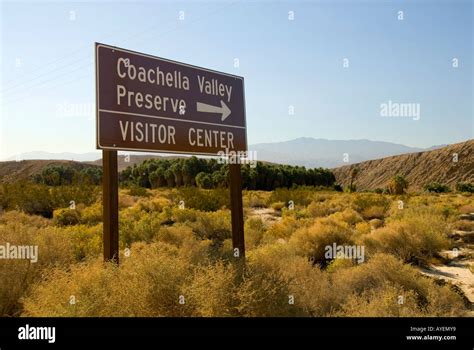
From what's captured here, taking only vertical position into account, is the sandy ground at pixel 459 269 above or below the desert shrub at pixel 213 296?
below

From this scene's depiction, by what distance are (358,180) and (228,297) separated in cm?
9609

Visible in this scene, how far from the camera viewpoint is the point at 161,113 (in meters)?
6.50

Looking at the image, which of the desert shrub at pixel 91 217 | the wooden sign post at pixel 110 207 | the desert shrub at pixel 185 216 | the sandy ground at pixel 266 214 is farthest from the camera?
the sandy ground at pixel 266 214

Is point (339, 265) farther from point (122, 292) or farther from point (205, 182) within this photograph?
point (205, 182)

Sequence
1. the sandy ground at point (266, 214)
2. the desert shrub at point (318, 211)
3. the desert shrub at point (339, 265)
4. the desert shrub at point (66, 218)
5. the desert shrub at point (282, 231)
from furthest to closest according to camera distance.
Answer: the desert shrub at point (318, 211)
the sandy ground at point (266, 214)
the desert shrub at point (66, 218)
the desert shrub at point (282, 231)
the desert shrub at point (339, 265)

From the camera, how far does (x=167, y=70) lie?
6.67 meters

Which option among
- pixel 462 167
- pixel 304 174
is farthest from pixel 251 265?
pixel 462 167

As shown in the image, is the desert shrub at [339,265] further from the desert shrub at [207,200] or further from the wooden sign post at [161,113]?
the desert shrub at [207,200]

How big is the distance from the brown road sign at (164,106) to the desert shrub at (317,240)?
2.61 m

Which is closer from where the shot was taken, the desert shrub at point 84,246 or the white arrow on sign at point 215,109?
the white arrow on sign at point 215,109

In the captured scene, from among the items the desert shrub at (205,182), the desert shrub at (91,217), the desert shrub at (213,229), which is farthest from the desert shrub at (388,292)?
the desert shrub at (205,182)

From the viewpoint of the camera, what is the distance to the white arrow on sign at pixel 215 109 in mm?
7074

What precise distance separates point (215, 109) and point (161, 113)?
115 centimetres
